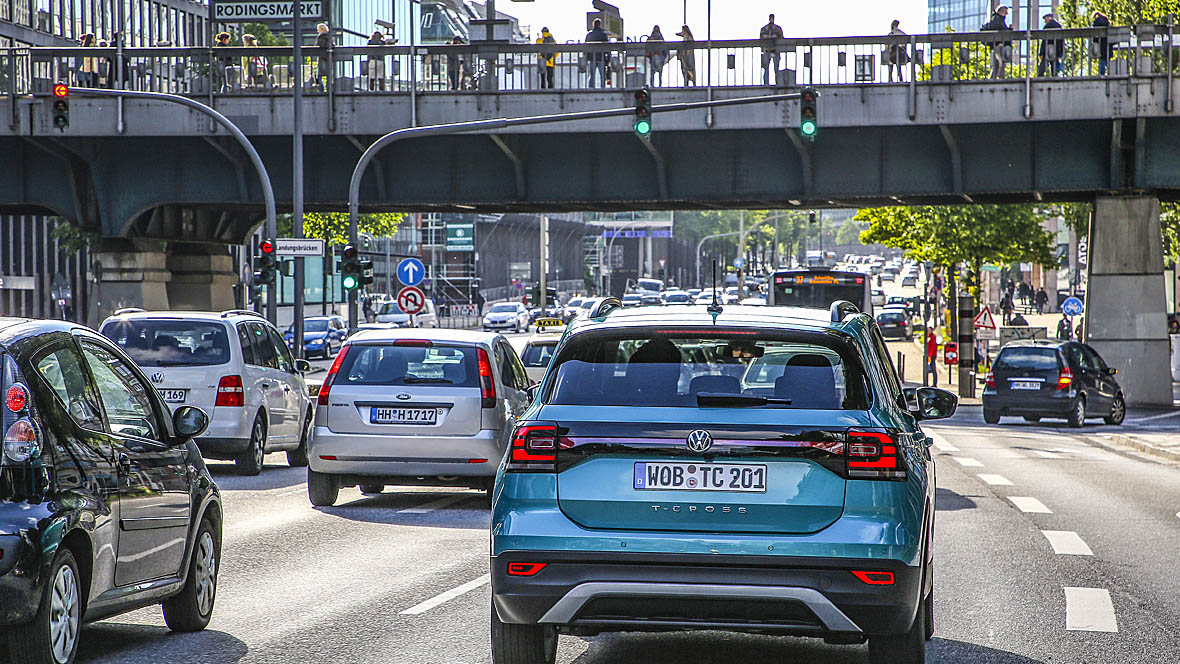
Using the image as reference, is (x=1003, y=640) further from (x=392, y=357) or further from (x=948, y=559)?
(x=392, y=357)

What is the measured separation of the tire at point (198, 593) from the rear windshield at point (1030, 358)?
25.6 meters

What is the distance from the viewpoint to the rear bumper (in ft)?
19.6

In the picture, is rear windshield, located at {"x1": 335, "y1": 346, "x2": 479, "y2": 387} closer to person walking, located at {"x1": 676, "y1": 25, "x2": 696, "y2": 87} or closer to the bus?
person walking, located at {"x1": 676, "y1": 25, "x2": 696, "y2": 87}

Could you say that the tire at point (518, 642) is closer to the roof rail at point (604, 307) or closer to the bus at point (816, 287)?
the roof rail at point (604, 307)

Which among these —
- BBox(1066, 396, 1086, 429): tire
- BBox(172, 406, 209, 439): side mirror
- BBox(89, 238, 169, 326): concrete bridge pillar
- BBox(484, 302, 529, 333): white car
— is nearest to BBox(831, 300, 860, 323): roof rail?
BBox(172, 406, 209, 439): side mirror

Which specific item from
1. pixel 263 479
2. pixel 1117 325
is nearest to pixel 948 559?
pixel 263 479

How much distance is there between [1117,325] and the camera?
120ft

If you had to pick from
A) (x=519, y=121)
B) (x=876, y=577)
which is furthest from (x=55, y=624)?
(x=519, y=121)

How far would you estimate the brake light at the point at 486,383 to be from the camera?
47.8 feet

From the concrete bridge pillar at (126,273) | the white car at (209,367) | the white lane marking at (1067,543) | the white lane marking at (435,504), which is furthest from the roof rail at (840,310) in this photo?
the concrete bridge pillar at (126,273)

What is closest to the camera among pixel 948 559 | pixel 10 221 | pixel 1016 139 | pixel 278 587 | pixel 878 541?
pixel 878 541

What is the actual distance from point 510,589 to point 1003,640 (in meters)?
3.02

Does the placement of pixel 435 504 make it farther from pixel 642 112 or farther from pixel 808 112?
pixel 808 112

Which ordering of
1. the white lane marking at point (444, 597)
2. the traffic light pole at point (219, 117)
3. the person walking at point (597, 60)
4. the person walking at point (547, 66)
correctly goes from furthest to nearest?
the person walking at point (547, 66) < the person walking at point (597, 60) < the traffic light pole at point (219, 117) < the white lane marking at point (444, 597)
